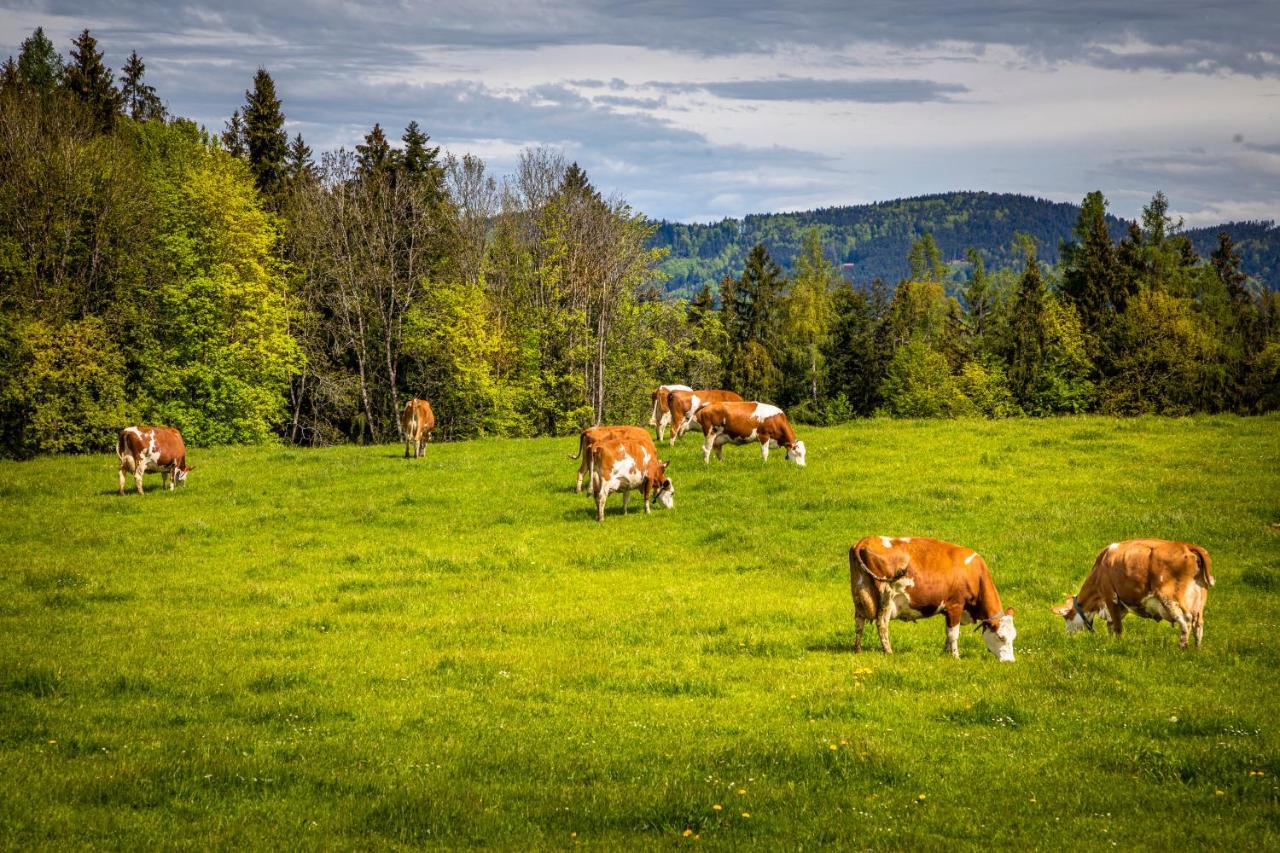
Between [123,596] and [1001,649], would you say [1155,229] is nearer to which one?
[1001,649]

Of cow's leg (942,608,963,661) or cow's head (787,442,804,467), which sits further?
cow's head (787,442,804,467)

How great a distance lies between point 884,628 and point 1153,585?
168 inches

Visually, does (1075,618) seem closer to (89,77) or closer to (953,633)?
(953,633)

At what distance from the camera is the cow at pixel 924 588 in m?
14.8

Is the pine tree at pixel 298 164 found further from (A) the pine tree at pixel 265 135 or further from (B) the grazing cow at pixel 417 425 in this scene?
(B) the grazing cow at pixel 417 425

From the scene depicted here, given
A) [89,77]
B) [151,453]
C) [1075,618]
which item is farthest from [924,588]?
[89,77]

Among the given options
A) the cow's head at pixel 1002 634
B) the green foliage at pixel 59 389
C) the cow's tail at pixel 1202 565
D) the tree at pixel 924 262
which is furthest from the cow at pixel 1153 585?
the tree at pixel 924 262

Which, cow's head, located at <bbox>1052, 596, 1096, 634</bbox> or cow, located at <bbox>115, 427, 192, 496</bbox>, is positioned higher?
cow, located at <bbox>115, 427, 192, 496</bbox>

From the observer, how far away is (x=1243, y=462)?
30344 millimetres

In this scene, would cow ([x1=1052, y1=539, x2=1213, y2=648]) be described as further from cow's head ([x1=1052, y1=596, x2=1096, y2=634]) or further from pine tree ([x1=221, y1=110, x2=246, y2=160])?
pine tree ([x1=221, y1=110, x2=246, y2=160])

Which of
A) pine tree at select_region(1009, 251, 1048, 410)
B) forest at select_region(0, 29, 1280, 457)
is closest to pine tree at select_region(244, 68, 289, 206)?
forest at select_region(0, 29, 1280, 457)

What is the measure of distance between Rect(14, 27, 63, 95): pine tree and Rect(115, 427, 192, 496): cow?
50.2 metres

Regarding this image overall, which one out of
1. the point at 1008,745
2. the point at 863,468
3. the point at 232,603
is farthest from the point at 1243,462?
the point at 232,603

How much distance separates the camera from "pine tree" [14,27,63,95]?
7350cm
